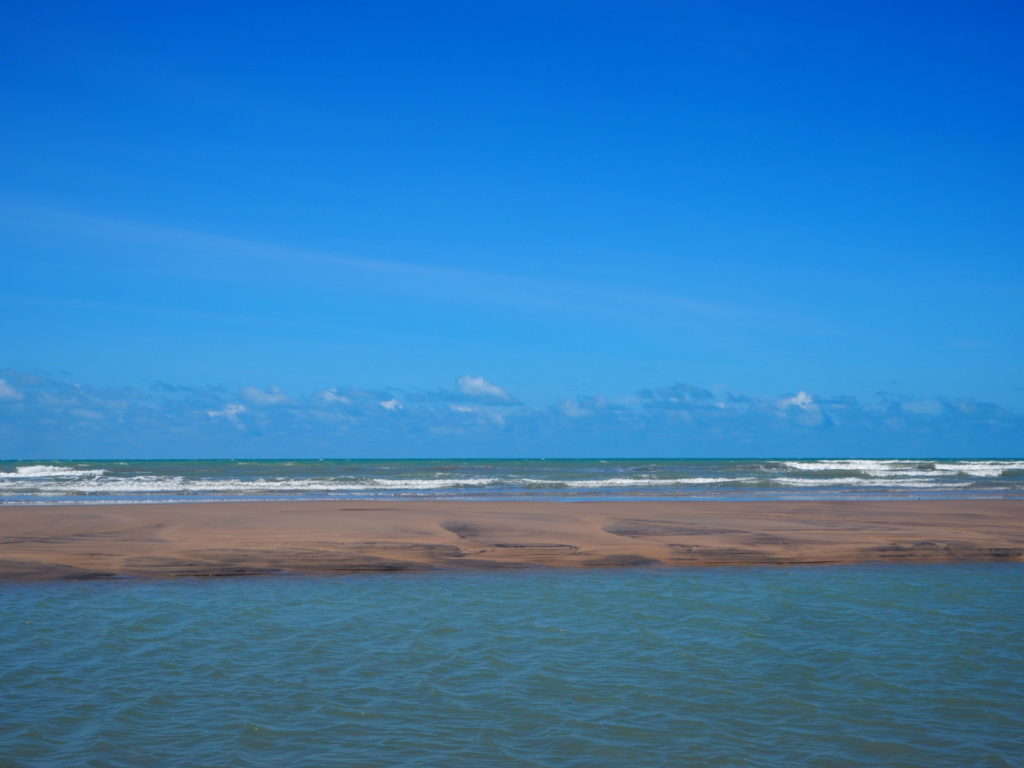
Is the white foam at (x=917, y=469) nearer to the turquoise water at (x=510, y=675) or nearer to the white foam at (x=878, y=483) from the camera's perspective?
the white foam at (x=878, y=483)

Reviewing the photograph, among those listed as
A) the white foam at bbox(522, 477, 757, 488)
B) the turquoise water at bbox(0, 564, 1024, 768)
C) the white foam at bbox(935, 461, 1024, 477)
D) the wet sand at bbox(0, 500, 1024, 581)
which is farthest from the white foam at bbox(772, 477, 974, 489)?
the turquoise water at bbox(0, 564, 1024, 768)

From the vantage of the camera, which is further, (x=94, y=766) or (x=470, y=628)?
(x=470, y=628)

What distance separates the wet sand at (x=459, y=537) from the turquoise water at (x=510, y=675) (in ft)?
5.88

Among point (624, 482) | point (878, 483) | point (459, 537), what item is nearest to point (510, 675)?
point (459, 537)

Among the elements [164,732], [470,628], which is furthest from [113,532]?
[164,732]

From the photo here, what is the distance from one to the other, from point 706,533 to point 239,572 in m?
9.55

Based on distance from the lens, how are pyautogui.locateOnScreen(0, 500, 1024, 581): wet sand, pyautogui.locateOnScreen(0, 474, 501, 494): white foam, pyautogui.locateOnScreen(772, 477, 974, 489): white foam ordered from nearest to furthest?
pyautogui.locateOnScreen(0, 500, 1024, 581): wet sand < pyautogui.locateOnScreen(0, 474, 501, 494): white foam < pyautogui.locateOnScreen(772, 477, 974, 489): white foam

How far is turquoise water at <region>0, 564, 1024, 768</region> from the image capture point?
6.19m

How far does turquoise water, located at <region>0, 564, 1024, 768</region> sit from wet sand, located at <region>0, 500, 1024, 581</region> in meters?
1.79

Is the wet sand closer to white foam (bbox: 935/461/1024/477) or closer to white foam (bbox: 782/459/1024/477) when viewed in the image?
white foam (bbox: 782/459/1024/477)

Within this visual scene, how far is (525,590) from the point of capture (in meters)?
12.1

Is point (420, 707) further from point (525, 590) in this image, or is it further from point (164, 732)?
point (525, 590)

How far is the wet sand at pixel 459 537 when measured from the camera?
14125mm

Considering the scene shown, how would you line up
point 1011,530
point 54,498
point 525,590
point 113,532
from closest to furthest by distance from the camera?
point 525,590
point 113,532
point 1011,530
point 54,498
